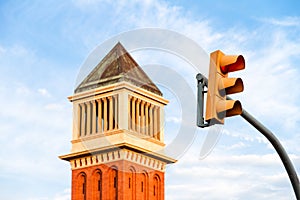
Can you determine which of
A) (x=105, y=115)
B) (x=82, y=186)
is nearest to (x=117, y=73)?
(x=105, y=115)

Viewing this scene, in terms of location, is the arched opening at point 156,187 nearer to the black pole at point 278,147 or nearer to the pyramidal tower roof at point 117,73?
the pyramidal tower roof at point 117,73

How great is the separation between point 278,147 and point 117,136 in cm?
3425

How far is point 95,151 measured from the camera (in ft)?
145

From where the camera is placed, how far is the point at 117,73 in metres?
44.9

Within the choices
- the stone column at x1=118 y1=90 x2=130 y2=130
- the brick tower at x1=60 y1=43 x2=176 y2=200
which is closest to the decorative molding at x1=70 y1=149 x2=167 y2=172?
the brick tower at x1=60 y1=43 x2=176 y2=200

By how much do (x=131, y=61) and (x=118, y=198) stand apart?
924 cm

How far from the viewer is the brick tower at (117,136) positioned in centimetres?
4353

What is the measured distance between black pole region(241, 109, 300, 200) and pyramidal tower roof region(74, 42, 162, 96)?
35.0 m

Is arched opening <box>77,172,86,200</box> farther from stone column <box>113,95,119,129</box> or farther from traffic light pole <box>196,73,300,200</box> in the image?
traffic light pole <box>196,73,300,200</box>

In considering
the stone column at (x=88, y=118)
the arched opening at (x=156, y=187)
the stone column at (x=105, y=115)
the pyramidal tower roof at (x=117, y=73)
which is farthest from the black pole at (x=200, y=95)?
the arched opening at (x=156, y=187)

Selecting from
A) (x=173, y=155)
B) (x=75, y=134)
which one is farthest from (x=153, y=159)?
(x=75, y=134)

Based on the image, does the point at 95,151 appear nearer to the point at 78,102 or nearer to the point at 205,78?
the point at 78,102

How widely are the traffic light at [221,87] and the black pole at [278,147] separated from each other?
485 millimetres

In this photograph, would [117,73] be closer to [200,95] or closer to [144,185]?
[144,185]
